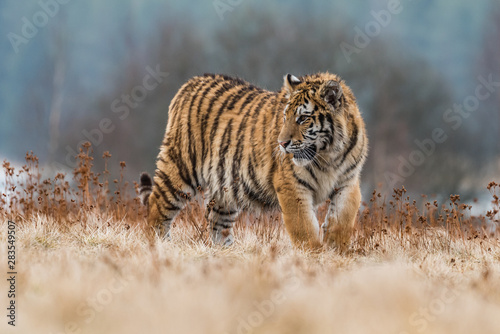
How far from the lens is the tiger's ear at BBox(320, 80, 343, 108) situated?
4.73 meters

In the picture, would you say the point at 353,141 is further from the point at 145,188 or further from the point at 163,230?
the point at 145,188

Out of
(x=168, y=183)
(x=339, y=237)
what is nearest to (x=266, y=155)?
(x=339, y=237)

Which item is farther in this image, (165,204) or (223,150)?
(165,204)

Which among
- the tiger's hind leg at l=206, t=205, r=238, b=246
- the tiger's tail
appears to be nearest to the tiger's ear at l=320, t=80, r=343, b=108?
the tiger's hind leg at l=206, t=205, r=238, b=246

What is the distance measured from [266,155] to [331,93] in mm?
920

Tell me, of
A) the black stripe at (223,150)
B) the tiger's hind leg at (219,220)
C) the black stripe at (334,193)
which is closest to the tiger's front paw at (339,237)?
the black stripe at (334,193)

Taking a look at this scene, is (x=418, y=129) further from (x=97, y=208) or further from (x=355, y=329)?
(x=355, y=329)

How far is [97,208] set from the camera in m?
6.21

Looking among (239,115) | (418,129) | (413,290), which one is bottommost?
(413,290)

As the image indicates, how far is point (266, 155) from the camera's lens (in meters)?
5.29

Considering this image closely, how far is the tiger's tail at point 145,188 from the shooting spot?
249 inches

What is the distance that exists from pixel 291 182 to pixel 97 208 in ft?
8.01

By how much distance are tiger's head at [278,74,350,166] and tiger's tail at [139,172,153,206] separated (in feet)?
6.90

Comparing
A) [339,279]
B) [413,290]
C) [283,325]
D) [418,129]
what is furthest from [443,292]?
[418,129]
